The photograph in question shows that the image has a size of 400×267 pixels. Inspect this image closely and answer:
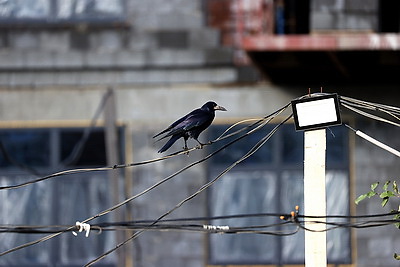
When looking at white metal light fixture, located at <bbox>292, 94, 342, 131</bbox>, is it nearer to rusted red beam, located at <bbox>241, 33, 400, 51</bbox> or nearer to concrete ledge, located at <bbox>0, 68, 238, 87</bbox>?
rusted red beam, located at <bbox>241, 33, 400, 51</bbox>

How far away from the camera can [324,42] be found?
58.1 feet

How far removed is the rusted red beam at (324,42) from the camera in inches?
696

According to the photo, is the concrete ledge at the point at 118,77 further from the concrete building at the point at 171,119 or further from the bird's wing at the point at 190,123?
the bird's wing at the point at 190,123

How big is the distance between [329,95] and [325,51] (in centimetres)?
738

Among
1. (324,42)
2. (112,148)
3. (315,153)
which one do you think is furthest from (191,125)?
(112,148)

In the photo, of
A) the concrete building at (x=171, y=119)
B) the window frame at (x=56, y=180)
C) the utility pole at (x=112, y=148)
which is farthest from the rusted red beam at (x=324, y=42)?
the window frame at (x=56, y=180)

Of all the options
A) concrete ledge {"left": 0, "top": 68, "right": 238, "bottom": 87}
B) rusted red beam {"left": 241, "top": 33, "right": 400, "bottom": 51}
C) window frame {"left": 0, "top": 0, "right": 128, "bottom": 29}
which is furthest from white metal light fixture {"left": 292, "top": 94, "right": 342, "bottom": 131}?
window frame {"left": 0, "top": 0, "right": 128, "bottom": 29}

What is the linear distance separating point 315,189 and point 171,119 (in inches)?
356

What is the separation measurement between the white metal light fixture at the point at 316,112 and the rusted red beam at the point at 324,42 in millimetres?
6839

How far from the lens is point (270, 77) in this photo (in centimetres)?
1975

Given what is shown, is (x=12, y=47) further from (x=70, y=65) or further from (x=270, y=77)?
(x=270, y=77)

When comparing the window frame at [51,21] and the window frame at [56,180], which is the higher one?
the window frame at [51,21]

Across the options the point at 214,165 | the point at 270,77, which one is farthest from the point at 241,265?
the point at 270,77

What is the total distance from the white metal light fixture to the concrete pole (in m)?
0.11
